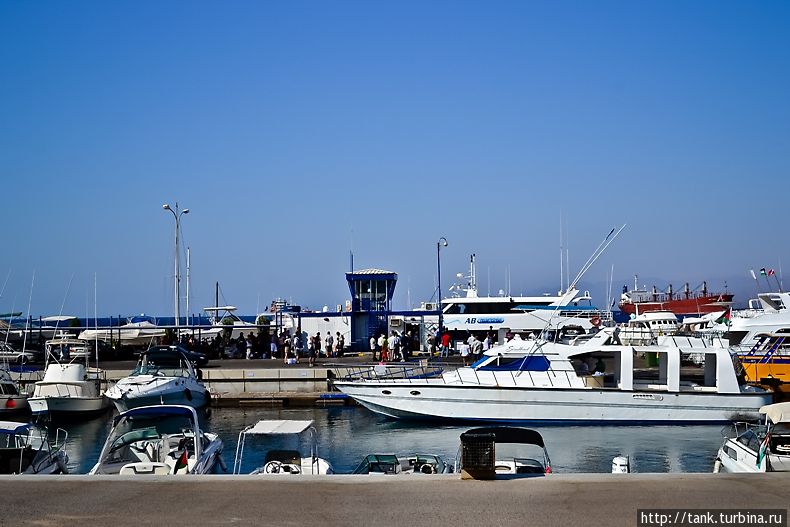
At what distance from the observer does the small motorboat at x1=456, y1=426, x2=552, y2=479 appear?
1104cm

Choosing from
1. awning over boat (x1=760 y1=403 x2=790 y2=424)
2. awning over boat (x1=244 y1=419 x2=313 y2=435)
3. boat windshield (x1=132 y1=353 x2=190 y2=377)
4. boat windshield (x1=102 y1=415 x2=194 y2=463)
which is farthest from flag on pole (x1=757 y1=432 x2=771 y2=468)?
boat windshield (x1=132 y1=353 x2=190 y2=377)

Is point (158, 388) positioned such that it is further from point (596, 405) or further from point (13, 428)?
point (596, 405)

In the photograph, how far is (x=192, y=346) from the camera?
42.6 metres

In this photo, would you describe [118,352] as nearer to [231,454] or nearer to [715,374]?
[231,454]

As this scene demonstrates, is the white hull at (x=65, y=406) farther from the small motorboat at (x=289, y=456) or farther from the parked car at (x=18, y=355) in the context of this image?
the small motorboat at (x=289, y=456)

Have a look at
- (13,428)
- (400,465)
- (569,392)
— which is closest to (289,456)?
(400,465)

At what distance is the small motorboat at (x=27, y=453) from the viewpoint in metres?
14.9

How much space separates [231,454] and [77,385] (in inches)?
366

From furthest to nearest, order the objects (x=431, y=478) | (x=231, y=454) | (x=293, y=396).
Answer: (x=293, y=396)
(x=231, y=454)
(x=431, y=478)

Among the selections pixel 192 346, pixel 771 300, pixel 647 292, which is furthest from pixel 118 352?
pixel 647 292

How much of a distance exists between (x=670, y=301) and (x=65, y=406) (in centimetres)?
6771

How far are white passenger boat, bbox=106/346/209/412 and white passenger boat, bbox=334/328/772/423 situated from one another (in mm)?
8481

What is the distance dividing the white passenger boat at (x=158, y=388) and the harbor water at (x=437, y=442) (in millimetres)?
1059

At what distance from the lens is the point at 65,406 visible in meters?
29.8
